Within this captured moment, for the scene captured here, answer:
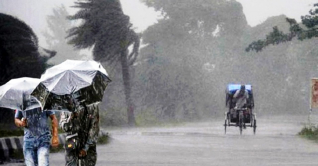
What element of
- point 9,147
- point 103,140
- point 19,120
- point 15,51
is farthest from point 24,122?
point 15,51

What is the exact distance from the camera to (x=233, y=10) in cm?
7762

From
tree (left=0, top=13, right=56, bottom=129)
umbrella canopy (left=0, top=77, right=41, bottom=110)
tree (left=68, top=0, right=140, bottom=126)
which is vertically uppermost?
tree (left=68, top=0, right=140, bottom=126)

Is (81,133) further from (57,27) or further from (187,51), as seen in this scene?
(57,27)

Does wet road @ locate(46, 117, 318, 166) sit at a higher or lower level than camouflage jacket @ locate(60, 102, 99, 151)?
lower

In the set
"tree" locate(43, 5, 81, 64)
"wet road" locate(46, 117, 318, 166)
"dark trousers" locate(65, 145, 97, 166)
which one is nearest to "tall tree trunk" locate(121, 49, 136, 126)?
"wet road" locate(46, 117, 318, 166)

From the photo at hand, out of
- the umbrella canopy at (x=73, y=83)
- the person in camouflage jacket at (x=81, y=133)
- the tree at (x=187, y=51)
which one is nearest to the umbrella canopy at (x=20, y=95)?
the umbrella canopy at (x=73, y=83)

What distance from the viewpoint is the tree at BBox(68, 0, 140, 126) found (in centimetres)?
5519

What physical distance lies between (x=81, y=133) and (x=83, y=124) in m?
0.12

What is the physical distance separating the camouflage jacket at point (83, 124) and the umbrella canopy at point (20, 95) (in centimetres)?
182

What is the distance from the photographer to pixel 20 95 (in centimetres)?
1304

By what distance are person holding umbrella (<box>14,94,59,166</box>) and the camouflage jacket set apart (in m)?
1.67

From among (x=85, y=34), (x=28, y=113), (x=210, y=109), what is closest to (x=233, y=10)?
(x=210, y=109)

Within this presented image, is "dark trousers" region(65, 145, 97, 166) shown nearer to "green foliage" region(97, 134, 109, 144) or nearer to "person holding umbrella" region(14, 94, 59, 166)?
"person holding umbrella" region(14, 94, 59, 166)

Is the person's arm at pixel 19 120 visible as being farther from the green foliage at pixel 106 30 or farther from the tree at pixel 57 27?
the tree at pixel 57 27
